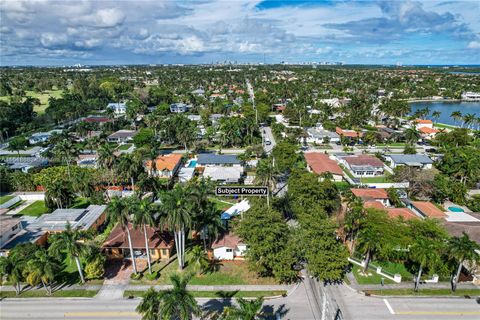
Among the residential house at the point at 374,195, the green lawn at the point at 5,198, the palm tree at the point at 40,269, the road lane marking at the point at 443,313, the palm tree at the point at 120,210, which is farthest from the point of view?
the green lawn at the point at 5,198

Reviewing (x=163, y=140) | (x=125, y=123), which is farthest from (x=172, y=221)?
(x=125, y=123)

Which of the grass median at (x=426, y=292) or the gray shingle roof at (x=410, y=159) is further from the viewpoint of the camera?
the gray shingle roof at (x=410, y=159)

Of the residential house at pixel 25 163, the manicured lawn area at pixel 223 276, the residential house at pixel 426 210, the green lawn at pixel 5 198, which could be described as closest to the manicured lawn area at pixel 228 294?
the manicured lawn area at pixel 223 276

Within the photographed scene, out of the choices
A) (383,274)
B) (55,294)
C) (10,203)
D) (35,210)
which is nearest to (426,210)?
(383,274)

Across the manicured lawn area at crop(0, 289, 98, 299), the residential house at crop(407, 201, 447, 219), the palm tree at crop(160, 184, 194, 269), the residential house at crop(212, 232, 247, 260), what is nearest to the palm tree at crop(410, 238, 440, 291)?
the residential house at crop(407, 201, 447, 219)

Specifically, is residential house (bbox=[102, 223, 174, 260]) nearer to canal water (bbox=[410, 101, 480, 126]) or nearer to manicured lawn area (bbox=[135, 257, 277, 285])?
manicured lawn area (bbox=[135, 257, 277, 285])

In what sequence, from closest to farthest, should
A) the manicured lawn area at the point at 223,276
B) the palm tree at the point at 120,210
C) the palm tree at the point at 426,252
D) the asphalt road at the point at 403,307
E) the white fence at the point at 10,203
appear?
1. the asphalt road at the point at 403,307
2. the palm tree at the point at 426,252
3. the palm tree at the point at 120,210
4. the manicured lawn area at the point at 223,276
5. the white fence at the point at 10,203

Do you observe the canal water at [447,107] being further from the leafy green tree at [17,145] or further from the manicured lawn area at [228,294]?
the leafy green tree at [17,145]
